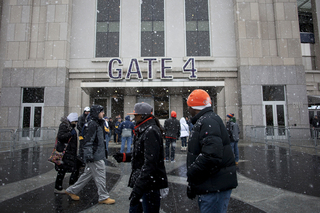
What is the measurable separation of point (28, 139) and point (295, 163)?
13.1 metres

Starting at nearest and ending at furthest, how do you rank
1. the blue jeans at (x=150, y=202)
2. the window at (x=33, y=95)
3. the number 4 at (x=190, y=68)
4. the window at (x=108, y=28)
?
1. the blue jeans at (x=150, y=202)
2. the number 4 at (x=190, y=68)
3. the window at (x=33, y=95)
4. the window at (x=108, y=28)

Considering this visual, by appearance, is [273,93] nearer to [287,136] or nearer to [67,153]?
[287,136]

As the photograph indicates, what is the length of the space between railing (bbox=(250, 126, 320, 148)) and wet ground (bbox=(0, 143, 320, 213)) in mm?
2574

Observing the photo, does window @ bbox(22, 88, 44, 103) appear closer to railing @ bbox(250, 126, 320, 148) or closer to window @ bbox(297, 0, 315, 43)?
railing @ bbox(250, 126, 320, 148)

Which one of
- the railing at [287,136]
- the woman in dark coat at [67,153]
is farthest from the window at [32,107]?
the railing at [287,136]

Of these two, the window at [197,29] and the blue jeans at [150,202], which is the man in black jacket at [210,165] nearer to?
the blue jeans at [150,202]

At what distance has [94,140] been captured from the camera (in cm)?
410

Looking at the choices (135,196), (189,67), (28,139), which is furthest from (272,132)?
(28,139)

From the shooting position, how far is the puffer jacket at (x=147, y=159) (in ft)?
8.00

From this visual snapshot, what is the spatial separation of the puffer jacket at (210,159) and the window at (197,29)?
54.0ft

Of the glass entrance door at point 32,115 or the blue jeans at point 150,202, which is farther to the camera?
the glass entrance door at point 32,115

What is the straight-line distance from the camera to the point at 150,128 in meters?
2.64

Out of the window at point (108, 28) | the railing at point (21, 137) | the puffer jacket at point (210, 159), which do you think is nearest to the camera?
the puffer jacket at point (210, 159)

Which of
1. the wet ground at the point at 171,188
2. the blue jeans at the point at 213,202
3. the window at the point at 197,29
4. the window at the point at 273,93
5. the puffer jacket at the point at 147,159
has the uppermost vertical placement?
the window at the point at 197,29
